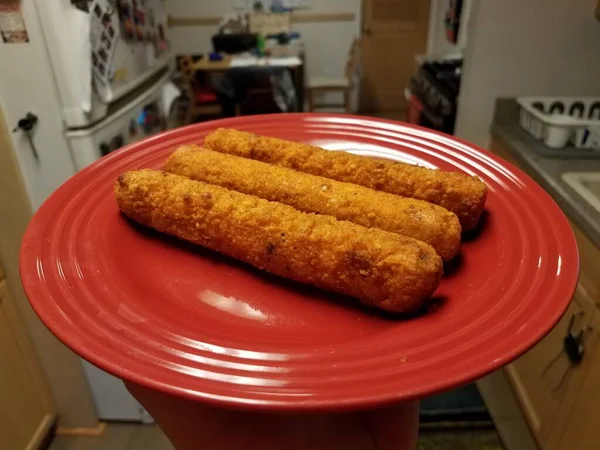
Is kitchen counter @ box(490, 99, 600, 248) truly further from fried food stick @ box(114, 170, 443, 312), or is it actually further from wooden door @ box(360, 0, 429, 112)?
wooden door @ box(360, 0, 429, 112)

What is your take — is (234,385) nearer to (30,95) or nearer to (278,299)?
(278,299)

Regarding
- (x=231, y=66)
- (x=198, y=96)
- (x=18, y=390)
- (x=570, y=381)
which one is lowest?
(x=18, y=390)

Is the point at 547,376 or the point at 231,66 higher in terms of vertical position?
the point at 231,66

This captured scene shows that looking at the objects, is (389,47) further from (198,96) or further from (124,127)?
(124,127)

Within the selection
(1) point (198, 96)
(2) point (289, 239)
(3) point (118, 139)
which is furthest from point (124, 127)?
(1) point (198, 96)

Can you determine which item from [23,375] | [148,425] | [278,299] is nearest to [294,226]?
[278,299]
